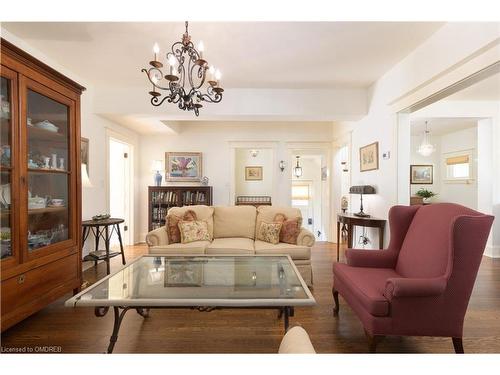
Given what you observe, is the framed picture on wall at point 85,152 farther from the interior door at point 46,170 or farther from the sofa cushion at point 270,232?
the sofa cushion at point 270,232

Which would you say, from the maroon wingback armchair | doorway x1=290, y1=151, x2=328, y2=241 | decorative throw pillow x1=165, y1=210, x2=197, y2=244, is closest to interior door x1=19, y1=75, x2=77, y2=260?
decorative throw pillow x1=165, y1=210, x2=197, y2=244

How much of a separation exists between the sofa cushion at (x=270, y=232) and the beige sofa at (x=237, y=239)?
7cm

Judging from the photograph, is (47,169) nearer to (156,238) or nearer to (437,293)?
(156,238)

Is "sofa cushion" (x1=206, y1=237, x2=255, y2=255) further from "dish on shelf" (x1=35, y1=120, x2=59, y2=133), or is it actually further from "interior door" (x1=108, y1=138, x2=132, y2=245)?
"interior door" (x1=108, y1=138, x2=132, y2=245)

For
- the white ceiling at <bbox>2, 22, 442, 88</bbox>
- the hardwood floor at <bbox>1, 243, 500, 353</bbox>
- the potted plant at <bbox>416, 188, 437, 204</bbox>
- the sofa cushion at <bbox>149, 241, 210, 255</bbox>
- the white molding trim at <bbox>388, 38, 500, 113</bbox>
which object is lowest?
the hardwood floor at <bbox>1, 243, 500, 353</bbox>

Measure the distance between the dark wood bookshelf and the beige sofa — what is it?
1643mm

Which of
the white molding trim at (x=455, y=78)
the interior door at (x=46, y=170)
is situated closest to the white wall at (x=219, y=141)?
the white molding trim at (x=455, y=78)

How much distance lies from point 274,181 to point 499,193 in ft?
12.9

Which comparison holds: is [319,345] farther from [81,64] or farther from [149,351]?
[81,64]

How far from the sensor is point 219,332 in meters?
1.97

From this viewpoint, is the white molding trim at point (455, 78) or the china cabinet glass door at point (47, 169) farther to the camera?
the china cabinet glass door at point (47, 169)

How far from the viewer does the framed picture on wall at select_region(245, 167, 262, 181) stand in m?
7.42

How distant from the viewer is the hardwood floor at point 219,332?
1.80 m
